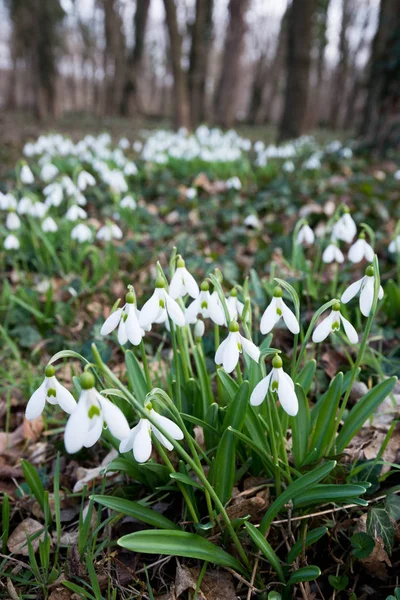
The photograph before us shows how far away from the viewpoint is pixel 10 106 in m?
19.8

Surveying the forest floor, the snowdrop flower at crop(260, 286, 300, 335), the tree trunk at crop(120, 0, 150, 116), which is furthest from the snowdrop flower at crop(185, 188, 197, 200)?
the tree trunk at crop(120, 0, 150, 116)

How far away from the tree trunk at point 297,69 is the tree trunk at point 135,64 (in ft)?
29.2

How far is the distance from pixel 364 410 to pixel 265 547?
0.44 meters

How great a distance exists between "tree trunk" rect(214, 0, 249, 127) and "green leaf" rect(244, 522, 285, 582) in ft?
41.6

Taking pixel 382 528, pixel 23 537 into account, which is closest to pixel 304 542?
pixel 382 528

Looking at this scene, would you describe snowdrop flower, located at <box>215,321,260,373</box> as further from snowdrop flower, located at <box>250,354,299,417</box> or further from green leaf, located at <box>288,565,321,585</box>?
green leaf, located at <box>288,565,321,585</box>

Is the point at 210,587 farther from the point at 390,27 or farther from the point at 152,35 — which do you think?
the point at 152,35

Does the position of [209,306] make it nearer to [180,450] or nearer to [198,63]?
[180,450]

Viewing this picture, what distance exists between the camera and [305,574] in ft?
3.67

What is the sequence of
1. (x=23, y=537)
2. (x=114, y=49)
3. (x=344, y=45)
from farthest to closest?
(x=344, y=45)
(x=114, y=49)
(x=23, y=537)

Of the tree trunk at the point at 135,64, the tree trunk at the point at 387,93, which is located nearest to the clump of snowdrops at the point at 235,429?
the tree trunk at the point at 387,93

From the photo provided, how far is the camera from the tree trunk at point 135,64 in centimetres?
1495

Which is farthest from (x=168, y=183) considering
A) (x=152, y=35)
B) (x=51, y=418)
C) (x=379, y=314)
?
(x=152, y=35)

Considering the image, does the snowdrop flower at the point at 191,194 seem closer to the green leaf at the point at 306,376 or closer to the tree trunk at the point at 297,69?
the green leaf at the point at 306,376
